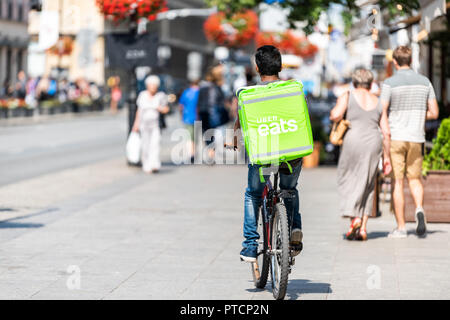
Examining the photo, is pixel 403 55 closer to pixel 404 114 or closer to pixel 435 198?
pixel 404 114

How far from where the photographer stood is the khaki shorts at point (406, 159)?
11.5 m

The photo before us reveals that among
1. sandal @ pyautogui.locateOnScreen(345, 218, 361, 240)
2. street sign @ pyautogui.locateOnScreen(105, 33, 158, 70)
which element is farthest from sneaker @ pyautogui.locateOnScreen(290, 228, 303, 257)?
street sign @ pyautogui.locateOnScreen(105, 33, 158, 70)

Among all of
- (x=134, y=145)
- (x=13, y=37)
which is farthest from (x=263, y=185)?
(x=13, y=37)

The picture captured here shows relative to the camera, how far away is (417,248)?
10.6 m

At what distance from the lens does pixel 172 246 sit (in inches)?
424

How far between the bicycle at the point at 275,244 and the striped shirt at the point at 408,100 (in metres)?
3.36

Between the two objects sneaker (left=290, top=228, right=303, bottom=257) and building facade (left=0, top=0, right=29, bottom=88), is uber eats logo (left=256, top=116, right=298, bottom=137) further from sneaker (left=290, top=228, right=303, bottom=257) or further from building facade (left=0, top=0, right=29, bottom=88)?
building facade (left=0, top=0, right=29, bottom=88)

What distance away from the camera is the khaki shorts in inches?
453

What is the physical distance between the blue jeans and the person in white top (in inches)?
482

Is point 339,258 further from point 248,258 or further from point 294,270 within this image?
point 248,258

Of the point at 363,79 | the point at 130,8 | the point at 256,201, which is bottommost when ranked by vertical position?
the point at 256,201

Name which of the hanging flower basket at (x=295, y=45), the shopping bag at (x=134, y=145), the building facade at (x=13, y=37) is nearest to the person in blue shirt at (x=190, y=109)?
the shopping bag at (x=134, y=145)

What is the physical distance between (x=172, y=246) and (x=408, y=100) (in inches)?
105
